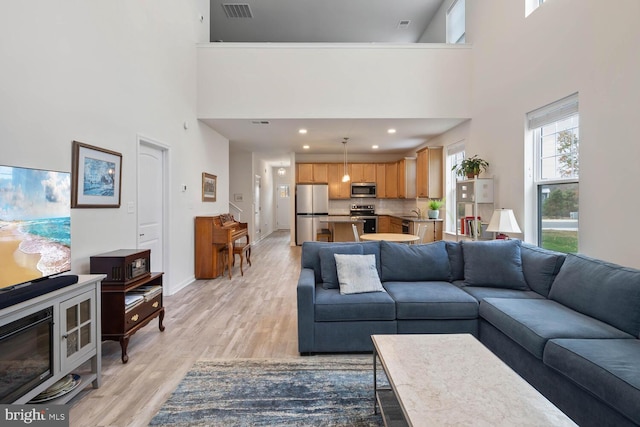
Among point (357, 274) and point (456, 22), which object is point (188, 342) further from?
point (456, 22)

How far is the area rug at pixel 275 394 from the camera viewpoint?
1786 millimetres

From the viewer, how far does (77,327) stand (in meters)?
1.93

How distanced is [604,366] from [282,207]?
12771 millimetres

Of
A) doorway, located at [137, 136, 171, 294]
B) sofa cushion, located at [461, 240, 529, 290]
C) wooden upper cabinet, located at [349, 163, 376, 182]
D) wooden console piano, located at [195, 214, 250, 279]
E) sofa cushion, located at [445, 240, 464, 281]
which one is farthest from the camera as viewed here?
wooden upper cabinet, located at [349, 163, 376, 182]

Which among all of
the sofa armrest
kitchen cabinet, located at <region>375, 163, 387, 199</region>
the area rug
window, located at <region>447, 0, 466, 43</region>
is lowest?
→ the area rug

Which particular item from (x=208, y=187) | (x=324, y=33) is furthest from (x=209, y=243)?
(x=324, y=33)

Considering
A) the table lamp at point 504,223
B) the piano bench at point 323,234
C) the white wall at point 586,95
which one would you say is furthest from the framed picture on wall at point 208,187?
the white wall at point 586,95

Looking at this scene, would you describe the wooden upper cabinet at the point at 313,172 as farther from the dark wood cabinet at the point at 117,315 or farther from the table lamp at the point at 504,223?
the dark wood cabinet at the point at 117,315

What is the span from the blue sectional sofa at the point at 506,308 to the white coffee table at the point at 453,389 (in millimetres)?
469

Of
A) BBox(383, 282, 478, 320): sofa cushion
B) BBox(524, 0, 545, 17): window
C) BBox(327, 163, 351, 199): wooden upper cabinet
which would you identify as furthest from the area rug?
BBox(327, 163, 351, 199): wooden upper cabinet

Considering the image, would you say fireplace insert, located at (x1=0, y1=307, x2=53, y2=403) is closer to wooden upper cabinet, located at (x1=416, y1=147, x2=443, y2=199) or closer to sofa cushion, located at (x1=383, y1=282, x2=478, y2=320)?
sofa cushion, located at (x1=383, y1=282, x2=478, y2=320)

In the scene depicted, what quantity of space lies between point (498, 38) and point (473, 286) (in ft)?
11.1

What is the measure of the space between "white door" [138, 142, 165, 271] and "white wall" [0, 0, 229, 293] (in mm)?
156

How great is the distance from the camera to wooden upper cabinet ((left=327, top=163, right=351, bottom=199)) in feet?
28.2
